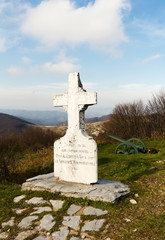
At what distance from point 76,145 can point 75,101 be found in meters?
1.07

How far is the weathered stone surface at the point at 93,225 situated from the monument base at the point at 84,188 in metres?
0.62

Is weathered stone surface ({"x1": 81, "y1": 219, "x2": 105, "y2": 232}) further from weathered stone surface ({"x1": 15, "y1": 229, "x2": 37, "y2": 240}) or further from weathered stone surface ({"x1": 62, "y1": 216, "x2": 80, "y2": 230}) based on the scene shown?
weathered stone surface ({"x1": 15, "y1": 229, "x2": 37, "y2": 240})

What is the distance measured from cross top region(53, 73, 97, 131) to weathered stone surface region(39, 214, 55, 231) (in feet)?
6.68

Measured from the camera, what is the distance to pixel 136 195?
4.47 meters

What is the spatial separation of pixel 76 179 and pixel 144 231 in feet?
6.82

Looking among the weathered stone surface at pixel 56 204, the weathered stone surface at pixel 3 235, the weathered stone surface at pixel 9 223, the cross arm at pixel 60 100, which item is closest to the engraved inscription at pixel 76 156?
the weathered stone surface at pixel 56 204

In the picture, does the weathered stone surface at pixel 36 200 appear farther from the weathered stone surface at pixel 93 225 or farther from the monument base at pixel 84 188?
the weathered stone surface at pixel 93 225

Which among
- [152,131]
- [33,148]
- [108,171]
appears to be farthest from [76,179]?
[152,131]

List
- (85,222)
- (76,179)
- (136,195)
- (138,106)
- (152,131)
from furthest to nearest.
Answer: (138,106)
(152,131)
(76,179)
(136,195)
(85,222)

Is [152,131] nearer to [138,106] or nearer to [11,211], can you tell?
[138,106]

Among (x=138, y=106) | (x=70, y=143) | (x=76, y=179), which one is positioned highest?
(x=138, y=106)

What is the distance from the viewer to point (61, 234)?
3.25 meters

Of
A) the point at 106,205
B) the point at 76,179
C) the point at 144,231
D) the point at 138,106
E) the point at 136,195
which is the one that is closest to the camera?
the point at 144,231

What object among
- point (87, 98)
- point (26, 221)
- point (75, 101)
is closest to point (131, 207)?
point (26, 221)
